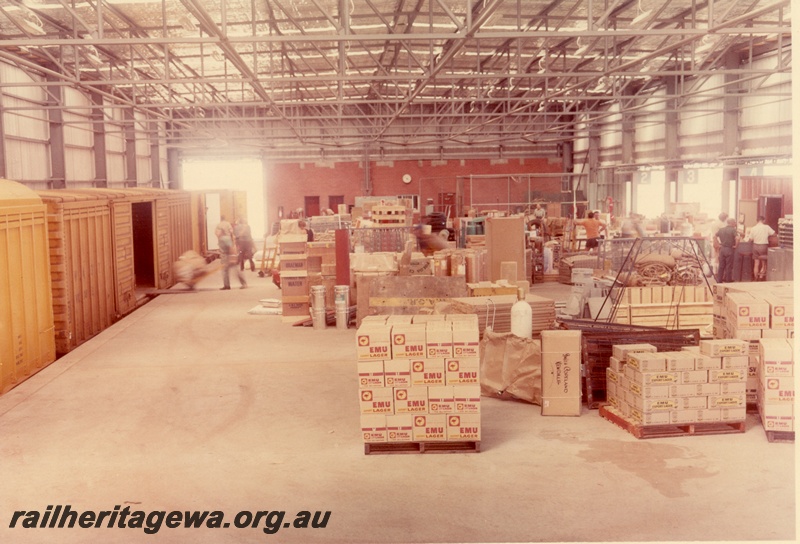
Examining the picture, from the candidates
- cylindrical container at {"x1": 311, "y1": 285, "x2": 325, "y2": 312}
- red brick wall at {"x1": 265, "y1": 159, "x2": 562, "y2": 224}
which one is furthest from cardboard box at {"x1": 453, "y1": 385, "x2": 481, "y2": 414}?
red brick wall at {"x1": 265, "y1": 159, "x2": 562, "y2": 224}

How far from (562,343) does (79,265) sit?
32.3ft

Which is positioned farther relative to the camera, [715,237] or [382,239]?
[715,237]

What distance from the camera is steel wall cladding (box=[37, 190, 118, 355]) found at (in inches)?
508

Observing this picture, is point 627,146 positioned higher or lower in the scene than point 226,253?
higher

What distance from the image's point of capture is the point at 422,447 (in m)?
7.59

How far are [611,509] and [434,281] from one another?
7.20 m

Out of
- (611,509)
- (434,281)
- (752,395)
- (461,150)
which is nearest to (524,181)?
(461,150)

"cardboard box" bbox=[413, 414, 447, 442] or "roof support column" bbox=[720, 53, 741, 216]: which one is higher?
"roof support column" bbox=[720, 53, 741, 216]

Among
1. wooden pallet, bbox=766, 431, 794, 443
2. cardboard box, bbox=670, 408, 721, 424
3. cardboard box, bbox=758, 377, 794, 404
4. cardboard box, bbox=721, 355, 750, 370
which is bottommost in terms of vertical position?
wooden pallet, bbox=766, 431, 794, 443

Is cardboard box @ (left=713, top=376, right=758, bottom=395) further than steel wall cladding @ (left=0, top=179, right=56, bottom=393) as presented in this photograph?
No

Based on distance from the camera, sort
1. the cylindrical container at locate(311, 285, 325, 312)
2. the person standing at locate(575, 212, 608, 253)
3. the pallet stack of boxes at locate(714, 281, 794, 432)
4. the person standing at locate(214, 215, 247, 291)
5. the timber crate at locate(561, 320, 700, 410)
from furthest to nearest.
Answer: the person standing at locate(575, 212, 608, 253)
the person standing at locate(214, 215, 247, 291)
the cylindrical container at locate(311, 285, 325, 312)
the timber crate at locate(561, 320, 700, 410)
the pallet stack of boxes at locate(714, 281, 794, 432)

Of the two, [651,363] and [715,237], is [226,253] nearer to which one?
[715,237]

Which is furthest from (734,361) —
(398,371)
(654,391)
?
(398,371)

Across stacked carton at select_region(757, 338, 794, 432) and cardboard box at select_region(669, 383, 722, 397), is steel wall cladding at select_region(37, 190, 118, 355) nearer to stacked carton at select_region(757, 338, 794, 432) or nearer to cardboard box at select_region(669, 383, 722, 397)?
cardboard box at select_region(669, 383, 722, 397)
